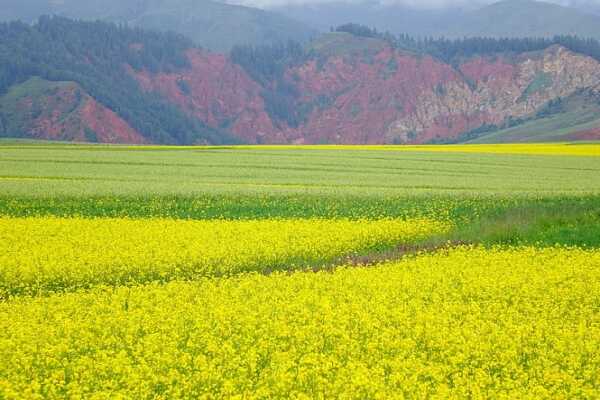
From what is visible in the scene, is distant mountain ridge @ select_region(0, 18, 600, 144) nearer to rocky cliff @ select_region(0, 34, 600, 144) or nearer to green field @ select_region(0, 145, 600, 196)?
rocky cliff @ select_region(0, 34, 600, 144)

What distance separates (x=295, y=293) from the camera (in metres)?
16.0

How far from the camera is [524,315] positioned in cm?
1471

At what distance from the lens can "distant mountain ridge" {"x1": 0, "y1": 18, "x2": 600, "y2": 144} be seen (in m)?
151

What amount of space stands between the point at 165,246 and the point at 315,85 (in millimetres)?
164155

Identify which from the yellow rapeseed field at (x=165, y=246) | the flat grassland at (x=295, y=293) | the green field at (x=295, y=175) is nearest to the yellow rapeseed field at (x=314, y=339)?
the flat grassland at (x=295, y=293)

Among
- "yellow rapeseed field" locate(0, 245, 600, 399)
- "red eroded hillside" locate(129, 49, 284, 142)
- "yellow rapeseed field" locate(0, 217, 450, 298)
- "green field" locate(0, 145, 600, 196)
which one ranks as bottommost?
"red eroded hillside" locate(129, 49, 284, 142)

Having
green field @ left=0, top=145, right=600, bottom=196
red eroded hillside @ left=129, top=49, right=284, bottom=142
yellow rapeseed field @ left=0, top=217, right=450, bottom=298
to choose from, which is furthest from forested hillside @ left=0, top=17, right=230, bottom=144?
yellow rapeseed field @ left=0, top=217, right=450, bottom=298

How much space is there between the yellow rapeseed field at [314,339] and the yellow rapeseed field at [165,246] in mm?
1600

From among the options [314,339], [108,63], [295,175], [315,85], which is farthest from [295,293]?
[315,85]

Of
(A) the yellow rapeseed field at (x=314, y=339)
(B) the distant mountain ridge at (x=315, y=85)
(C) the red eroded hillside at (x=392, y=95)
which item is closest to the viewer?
(A) the yellow rapeseed field at (x=314, y=339)

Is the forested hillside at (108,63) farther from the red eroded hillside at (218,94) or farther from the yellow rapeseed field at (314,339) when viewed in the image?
the yellow rapeseed field at (314,339)

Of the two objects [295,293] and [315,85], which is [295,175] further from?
[315,85]

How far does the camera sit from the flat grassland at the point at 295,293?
1126 centimetres

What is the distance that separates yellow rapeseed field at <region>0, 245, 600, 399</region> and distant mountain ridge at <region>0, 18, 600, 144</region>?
126 m
